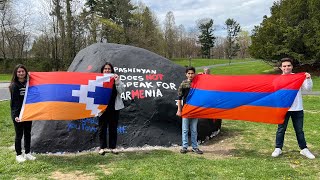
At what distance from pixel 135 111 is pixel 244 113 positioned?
2.45m

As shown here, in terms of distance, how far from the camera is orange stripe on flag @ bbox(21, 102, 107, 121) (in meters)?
6.41

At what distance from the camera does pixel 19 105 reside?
6.41 meters

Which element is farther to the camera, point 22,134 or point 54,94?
point 54,94

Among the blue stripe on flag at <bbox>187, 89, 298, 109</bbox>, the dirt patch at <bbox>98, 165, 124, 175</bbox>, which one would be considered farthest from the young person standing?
the dirt patch at <bbox>98, 165, 124, 175</bbox>

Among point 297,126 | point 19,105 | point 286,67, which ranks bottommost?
point 297,126

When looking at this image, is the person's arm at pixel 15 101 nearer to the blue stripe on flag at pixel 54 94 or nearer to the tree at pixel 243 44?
the blue stripe on flag at pixel 54 94

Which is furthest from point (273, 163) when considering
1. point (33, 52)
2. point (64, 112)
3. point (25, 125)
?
point (33, 52)

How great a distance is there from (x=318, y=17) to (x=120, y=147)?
79.9 ft

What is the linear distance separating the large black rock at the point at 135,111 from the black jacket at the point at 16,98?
3.39 ft

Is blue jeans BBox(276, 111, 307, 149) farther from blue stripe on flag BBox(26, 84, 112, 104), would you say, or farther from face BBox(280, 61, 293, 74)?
blue stripe on flag BBox(26, 84, 112, 104)

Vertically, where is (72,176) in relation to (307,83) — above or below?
below

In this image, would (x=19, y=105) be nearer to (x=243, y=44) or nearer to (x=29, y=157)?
(x=29, y=157)

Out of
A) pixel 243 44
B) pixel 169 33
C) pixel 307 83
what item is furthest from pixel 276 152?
pixel 243 44

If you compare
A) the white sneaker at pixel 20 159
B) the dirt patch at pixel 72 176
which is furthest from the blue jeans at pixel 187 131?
the white sneaker at pixel 20 159
